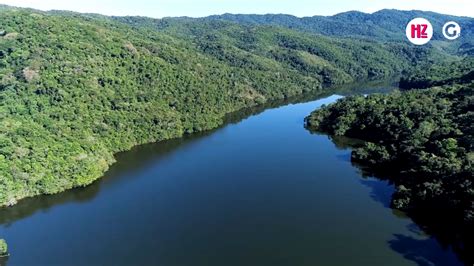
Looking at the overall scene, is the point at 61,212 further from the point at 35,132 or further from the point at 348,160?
the point at 348,160

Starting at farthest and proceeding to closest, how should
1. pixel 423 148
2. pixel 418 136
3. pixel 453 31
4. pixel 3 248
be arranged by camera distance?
1. pixel 418 136
2. pixel 423 148
3. pixel 3 248
4. pixel 453 31

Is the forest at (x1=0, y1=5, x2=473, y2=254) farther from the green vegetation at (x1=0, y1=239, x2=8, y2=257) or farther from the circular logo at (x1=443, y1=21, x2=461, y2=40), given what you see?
the circular logo at (x1=443, y1=21, x2=461, y2=40)

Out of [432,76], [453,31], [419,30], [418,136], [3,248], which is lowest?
[3,248]

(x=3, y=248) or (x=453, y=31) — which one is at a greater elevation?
(x=453, y=31)

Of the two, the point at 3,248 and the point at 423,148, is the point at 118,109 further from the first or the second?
the point at 423,148

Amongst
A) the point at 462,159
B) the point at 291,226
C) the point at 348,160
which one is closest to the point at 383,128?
the point at 348,160

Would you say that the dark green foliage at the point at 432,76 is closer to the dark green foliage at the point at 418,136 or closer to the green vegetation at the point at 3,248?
the dark green foliage at the point at 418,136

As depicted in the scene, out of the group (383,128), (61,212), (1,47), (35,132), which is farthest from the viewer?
(1,47)

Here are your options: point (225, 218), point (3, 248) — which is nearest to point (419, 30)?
point (225, 218)
